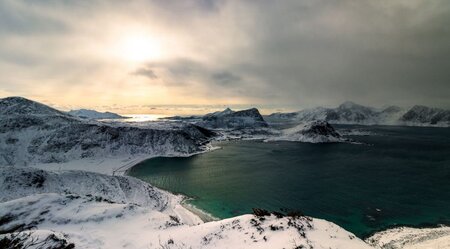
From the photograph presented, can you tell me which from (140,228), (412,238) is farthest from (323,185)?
(140,228)

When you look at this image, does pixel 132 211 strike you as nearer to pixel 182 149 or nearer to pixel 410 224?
pixel 410 224

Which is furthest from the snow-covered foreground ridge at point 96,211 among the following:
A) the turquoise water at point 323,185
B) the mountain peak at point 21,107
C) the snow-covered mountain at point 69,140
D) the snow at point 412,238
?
the mountain peak at point 21,107

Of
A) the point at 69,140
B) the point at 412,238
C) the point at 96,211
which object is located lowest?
the point at 412,238

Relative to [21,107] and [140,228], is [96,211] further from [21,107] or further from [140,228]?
[21,107]

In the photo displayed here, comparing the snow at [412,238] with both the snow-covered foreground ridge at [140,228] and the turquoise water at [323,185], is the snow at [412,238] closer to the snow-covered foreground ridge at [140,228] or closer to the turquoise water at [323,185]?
the turquoise water at [323,185]

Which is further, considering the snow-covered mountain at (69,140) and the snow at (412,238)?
the snow-covered mountain at (69,140)
